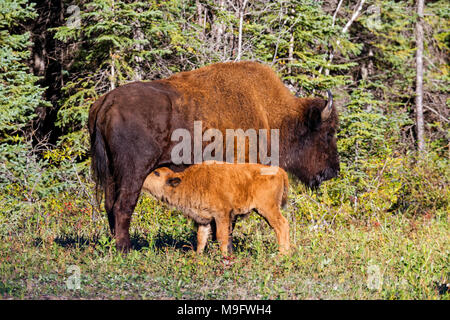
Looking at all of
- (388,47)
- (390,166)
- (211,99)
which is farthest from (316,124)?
(388,47)

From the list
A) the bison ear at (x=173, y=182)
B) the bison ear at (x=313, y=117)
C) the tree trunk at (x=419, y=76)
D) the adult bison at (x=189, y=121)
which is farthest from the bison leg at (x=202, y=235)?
the tree trunk at (x=419, y=76)

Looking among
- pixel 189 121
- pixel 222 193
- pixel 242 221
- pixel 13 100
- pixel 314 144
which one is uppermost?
pixel 13 100

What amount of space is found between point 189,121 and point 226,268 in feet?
7.48

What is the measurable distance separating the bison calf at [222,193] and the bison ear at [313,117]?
1.82 m

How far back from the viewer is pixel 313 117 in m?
8.94

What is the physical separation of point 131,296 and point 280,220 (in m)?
2.82

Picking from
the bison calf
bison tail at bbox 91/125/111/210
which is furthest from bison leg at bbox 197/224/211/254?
bison tail at bbox 91/125/111/210

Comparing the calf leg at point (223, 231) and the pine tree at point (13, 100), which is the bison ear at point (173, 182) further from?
the pine tree at point (13, 100)

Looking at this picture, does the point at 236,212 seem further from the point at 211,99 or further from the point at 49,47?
the point at 49,47

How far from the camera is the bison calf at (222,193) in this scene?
7203mm

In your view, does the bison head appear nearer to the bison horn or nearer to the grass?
the bison horn

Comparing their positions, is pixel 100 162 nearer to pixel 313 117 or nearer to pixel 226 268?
pixel 226 268

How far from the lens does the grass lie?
5406 mm

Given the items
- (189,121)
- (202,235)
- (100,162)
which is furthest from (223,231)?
(100,162)
